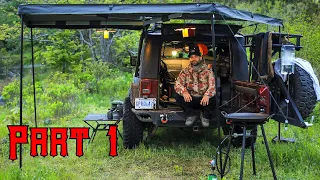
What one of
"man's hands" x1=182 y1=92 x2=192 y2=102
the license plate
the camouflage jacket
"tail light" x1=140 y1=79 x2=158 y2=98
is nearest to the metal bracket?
the camouflage jacket

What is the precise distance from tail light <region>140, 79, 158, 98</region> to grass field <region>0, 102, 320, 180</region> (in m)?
0.77

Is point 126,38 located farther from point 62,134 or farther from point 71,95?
point 62,134

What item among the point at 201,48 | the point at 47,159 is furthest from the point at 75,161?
the point at 201,48

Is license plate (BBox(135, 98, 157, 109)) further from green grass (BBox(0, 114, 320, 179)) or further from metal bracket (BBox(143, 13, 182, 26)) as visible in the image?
metal bracket (BBox(143, 13, 182, 26))

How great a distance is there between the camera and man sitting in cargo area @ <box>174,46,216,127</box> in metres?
5.26

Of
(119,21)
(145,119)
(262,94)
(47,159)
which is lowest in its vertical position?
(47,159)

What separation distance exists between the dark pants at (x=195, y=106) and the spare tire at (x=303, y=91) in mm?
1093

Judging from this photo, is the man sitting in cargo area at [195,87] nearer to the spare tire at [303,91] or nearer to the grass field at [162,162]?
the grass field at [162,162]

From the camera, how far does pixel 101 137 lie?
21.7 ft

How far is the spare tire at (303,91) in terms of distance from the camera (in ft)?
15.4

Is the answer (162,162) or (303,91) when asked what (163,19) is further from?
(303,91)

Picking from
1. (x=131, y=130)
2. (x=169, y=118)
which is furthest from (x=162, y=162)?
(x=131, y=130)

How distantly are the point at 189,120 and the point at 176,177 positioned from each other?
0.94m

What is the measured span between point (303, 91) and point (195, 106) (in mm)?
1406
